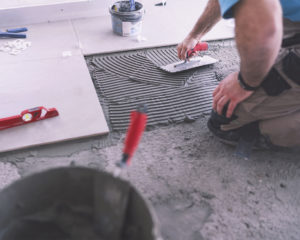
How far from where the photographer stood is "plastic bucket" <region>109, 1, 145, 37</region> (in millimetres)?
2168

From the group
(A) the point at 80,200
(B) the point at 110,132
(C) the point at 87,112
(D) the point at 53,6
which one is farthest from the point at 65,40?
(A) the point at 80,200

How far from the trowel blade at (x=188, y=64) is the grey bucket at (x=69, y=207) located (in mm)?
1215

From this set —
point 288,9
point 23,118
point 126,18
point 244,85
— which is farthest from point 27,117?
point 288,9

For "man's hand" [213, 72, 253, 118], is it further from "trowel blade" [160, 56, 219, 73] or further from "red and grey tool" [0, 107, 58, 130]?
"red and grey tool" [0, 107, 58, 130]

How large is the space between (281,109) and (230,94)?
23cm

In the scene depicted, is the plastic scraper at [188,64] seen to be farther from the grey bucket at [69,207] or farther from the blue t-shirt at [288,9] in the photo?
the grey bucket at [69,207]

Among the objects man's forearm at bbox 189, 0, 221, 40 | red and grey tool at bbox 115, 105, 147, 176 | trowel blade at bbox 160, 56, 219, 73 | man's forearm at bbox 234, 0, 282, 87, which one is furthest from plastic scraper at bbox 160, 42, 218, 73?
red and grey tool at bbox 115, 105, 147, 176

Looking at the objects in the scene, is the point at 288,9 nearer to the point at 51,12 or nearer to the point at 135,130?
the point at 135,130

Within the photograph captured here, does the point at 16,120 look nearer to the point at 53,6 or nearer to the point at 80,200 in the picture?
the point at 80,200

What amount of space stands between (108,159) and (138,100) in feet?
1.52

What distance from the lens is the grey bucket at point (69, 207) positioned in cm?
76

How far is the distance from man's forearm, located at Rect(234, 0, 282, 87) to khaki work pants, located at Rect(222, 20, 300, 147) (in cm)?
18

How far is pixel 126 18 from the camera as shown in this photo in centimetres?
218

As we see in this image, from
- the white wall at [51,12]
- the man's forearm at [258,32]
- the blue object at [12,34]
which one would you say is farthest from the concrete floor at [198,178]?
the white wall at [51,12]
